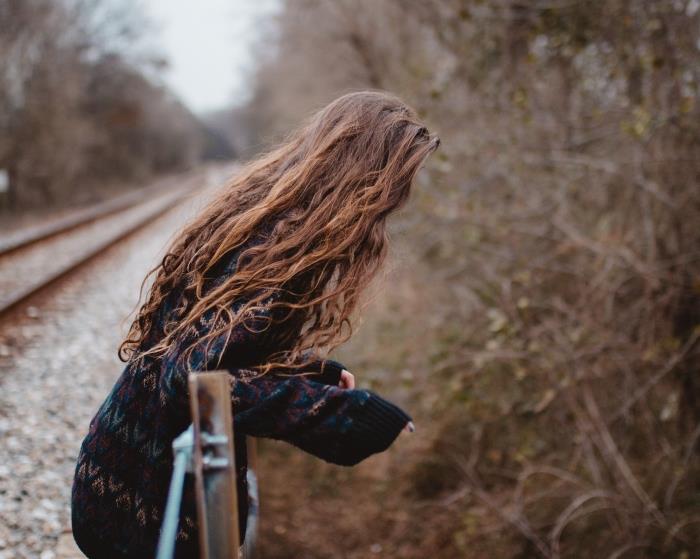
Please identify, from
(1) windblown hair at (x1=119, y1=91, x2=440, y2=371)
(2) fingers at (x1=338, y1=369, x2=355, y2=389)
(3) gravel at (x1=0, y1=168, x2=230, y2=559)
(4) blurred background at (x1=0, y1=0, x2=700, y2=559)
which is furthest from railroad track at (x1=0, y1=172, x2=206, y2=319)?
(2) fingers at (x1=338, y1=369, x2=355, y2=389)

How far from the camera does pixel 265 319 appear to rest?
4.79ft

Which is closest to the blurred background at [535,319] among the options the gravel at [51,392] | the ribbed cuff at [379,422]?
the gravel at [51,392]

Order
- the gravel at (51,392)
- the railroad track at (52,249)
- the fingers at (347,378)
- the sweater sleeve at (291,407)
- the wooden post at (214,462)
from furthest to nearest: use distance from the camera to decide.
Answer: the railroad track at (52,249) → the gravel at (51,392) → the fingers at (347,378) → the sweater sleeve at (291,407) → the wooden post at (214,462)

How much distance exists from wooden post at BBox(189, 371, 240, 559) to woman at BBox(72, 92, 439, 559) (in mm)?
211

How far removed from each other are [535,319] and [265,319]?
4518mm

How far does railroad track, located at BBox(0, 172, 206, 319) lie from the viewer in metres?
7.04

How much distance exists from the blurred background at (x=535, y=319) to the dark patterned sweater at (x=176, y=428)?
787 mm

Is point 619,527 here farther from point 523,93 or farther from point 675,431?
point 523,93

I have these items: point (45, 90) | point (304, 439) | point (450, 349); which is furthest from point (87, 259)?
point (45, 90)

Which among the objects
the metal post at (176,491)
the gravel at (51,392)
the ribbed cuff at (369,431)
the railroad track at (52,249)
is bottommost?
the gravel at (51,392)

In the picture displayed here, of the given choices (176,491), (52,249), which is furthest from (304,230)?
(52,249)

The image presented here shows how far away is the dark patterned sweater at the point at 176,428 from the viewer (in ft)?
4.58

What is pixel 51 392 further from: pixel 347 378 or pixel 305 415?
pixel 305 415

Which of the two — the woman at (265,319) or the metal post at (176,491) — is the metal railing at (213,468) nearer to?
the metal post at (176,491)
